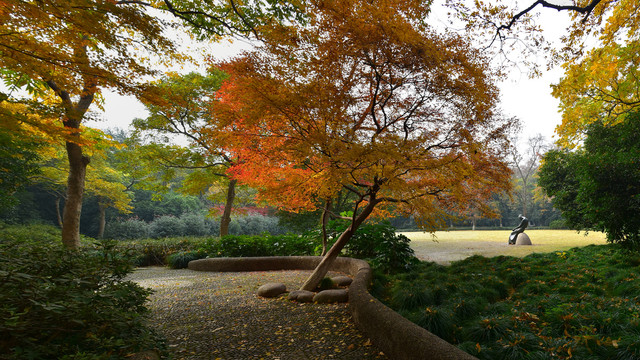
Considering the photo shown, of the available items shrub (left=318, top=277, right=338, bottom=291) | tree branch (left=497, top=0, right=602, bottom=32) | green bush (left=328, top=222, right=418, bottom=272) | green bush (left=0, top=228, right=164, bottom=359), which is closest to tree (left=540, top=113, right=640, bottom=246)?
tree branch (left=497, top=0, right=602, bottom=32)

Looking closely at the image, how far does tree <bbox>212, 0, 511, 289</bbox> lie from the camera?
3945 millimetres

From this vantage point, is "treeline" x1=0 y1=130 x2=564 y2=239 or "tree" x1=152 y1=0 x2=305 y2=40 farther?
"treeline" x1=0 y1=130 x2=564 y2=239

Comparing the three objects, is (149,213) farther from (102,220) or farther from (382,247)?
(382,247)

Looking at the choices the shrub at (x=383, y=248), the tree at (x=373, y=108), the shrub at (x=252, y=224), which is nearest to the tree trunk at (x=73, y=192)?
the tree at (x=373, y=108)

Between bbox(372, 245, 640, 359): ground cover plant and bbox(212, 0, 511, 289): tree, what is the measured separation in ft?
4.25

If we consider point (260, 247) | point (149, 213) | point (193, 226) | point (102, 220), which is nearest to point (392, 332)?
point (260, 247)

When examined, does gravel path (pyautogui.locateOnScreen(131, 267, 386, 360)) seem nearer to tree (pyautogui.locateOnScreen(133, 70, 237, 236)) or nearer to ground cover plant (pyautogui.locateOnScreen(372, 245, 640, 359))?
ground cover plant (pyautogui.locateOnScreen(372, 245, 640, 359))

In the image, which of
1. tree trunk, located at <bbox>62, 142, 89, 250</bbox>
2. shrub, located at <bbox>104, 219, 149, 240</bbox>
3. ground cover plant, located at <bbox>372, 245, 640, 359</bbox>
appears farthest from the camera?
shrub, located at <bbox>104, 219, 149, 240</bbox>

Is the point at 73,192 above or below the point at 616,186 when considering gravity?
above

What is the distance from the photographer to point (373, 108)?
4695 mm

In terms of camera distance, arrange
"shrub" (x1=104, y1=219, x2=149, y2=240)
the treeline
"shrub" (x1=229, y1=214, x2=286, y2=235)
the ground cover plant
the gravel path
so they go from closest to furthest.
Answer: the ground cover plant < the gravel path < the treeline < "shrub" (x1=104, y1=219, x2=149, y2=240) < "shrub" (x1=229, y1=214, x2=286, y2=235)

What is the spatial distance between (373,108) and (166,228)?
725 inches

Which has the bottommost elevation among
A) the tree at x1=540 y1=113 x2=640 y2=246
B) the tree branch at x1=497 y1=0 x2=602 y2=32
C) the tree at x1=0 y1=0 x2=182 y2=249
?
the tree at x1=540 y1=113 x2=640 y2=246

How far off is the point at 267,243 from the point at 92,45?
22.5 feet
